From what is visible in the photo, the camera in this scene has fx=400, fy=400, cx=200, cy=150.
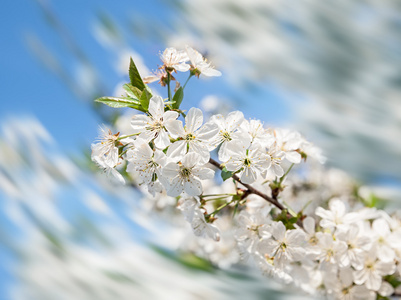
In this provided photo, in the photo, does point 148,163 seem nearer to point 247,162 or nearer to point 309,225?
point 247,162

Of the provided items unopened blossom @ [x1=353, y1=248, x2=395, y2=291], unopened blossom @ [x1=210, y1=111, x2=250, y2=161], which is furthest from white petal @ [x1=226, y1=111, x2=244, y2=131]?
unopened blossom @ [x1=353, y1=248, x2=395, y2=291]

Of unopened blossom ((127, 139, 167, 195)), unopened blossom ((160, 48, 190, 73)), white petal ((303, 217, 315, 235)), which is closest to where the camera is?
unopened blossom ((127, 139, 167, 195))

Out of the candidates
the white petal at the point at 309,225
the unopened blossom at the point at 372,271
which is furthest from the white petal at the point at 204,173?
the unopened blossom at the point at 372,271

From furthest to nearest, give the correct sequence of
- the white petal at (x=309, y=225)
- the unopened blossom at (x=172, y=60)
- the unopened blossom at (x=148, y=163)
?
the white petal at (x=309, y=225), the unopened blossom at (x=172, y=60), the unopened blossom at (x=148, y=163)

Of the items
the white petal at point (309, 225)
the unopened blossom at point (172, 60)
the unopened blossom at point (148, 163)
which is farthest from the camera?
the white petal at point (309, 225)

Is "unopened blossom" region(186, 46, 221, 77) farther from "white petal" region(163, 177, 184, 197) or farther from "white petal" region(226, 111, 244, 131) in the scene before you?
"white petal" region(163, 177, 184, 197)

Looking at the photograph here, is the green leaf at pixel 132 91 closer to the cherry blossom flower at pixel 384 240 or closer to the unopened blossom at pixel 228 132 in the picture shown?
the unopened blossom at pixel 228 132

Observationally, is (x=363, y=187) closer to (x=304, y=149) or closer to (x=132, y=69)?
(x=304, y=149)
